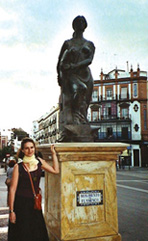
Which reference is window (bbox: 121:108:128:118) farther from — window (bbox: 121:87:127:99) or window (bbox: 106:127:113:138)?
window (bbox: 106:127:113:138)

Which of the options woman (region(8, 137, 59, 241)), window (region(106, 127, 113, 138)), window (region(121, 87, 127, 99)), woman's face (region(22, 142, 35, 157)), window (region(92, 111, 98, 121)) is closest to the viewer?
woman (region(8, 137, 59, 241))

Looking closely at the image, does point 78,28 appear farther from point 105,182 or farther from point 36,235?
point 36,235

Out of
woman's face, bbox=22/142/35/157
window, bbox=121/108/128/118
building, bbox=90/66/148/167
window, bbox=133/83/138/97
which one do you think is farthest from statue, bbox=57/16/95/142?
window, bbox=133/83/138/97

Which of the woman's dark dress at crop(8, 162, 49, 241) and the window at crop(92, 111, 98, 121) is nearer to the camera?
the woman's dark dress at crop(8, 162, 49, 241)

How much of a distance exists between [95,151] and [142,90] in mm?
34614

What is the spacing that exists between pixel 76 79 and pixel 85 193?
1.64m

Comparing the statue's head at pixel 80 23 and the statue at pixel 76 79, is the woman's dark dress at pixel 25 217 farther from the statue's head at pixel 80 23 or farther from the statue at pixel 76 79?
the statue's head at pixel 80 23

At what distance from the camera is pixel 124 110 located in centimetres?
3641

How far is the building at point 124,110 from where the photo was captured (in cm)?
3425

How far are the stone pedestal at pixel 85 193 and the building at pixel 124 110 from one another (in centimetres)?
3075

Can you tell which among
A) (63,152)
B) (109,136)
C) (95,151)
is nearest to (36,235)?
(63,152)

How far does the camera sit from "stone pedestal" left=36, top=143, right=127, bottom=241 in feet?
9.22

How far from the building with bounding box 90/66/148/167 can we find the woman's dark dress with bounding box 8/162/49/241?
31357 mm

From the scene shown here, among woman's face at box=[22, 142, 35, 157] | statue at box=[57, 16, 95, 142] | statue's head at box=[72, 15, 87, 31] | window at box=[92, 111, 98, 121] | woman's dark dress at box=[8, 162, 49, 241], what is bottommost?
woman's dark dress at box=[8, 162, 49, 241]
